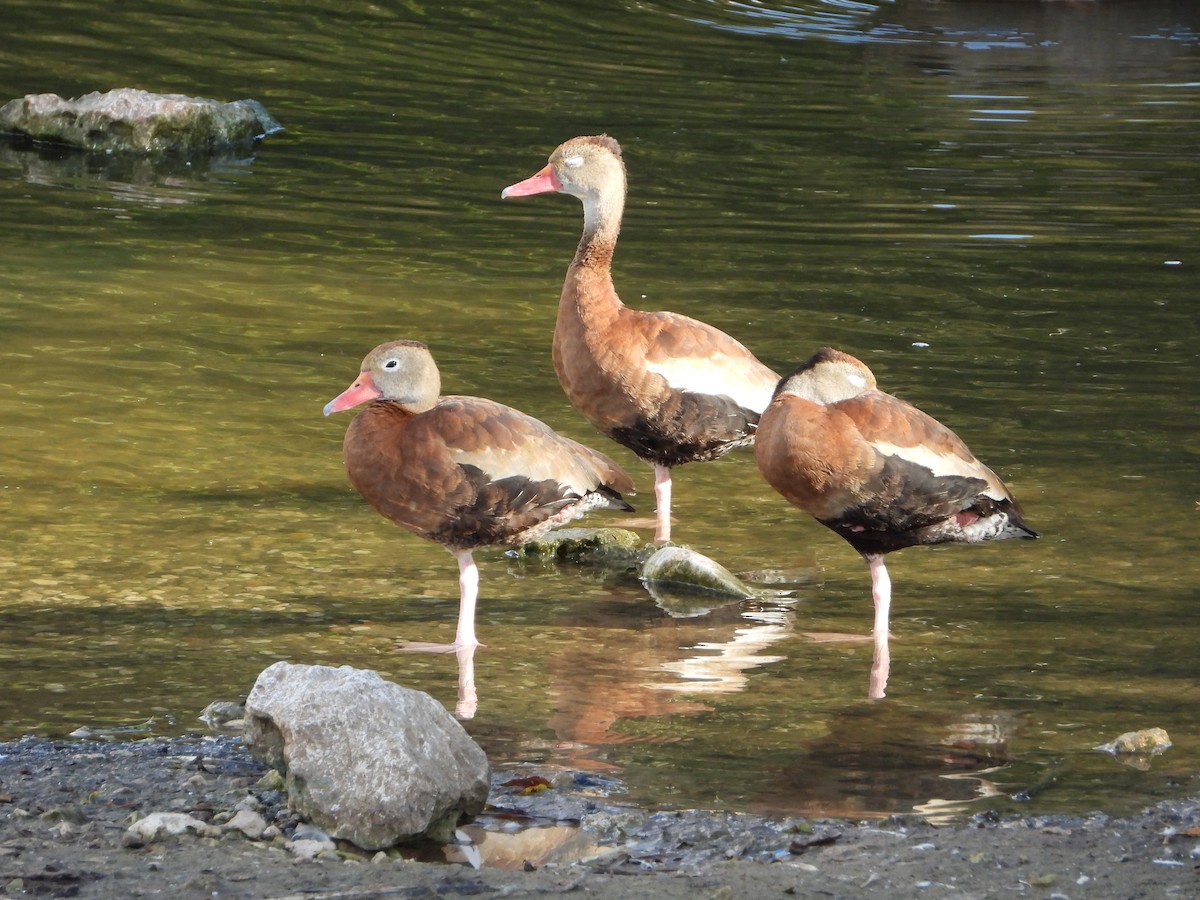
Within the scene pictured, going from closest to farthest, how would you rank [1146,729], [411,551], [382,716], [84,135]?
[382,716] → [1146,729] → [411,551] → [84,135]

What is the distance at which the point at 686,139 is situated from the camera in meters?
18.9

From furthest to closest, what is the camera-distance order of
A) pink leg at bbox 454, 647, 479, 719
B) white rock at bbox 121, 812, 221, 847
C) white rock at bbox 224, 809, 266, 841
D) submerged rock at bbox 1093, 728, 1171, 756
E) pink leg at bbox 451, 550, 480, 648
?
pink leg at bbox 451, 550, 480, 648 < pink leg at bbox 454, 647, 479, 719 < submerged rock at bbox 1093, 728, 1171, 756 < white rock at bbox 224, 809, 266, 841 < white rock at bbox 121, 812, 221, 847

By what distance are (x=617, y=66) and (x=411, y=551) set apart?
15232 millimetres

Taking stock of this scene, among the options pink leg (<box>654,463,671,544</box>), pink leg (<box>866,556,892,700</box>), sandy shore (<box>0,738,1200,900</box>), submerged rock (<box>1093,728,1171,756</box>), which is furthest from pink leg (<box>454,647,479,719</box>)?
submerged rock (<box>1093,728,1171,756</box>)

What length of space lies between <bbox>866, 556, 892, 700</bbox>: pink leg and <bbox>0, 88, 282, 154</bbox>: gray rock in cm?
1214

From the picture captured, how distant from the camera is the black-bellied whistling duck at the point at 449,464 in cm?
691

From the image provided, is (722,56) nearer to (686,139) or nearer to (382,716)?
(686,139)

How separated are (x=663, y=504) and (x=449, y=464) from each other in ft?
5.79

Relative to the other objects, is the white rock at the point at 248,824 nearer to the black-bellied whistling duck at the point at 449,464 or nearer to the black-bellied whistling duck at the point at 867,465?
the black-bellied whistling duck at the point at 449,464

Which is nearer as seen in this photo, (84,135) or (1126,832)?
(1126,832)

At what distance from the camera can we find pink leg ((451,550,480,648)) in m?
6.98

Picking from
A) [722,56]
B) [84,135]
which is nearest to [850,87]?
[722,56]

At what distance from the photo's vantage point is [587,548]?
8.38m

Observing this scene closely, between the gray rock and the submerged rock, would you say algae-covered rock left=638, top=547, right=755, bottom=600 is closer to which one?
the submerged rock
